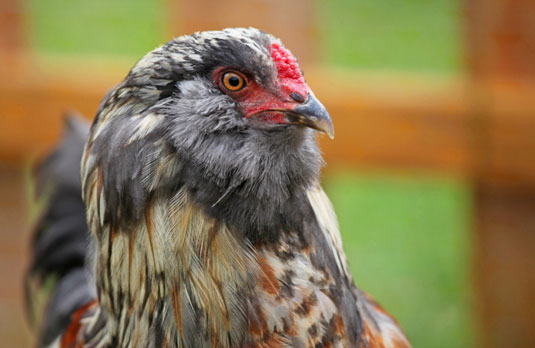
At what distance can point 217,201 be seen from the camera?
177cm

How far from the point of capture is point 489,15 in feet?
12.7

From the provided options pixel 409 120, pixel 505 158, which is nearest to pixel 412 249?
pixel 505 158

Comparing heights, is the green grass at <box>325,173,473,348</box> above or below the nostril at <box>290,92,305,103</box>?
below

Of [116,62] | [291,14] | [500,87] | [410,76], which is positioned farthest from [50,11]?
[500,87]

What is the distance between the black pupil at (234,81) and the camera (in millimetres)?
1795

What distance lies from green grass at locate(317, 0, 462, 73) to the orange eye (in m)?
5.48

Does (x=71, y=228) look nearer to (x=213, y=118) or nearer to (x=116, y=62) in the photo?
(x=116, y=62)

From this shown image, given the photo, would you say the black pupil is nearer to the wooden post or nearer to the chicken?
the chicken

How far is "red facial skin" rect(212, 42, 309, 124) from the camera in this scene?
180cm

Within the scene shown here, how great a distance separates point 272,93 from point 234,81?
10 centimetres

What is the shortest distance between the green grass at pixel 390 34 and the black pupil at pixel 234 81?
5480mm

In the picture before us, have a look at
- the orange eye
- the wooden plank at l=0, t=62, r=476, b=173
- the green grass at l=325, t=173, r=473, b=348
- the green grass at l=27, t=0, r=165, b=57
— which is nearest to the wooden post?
the wooden plank at l=0, t=62, r=476, b=173

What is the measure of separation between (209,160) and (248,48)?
0.98 feet

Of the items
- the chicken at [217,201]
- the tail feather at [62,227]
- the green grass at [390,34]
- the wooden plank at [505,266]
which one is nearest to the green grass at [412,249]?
the wooden plank at [505,266]
